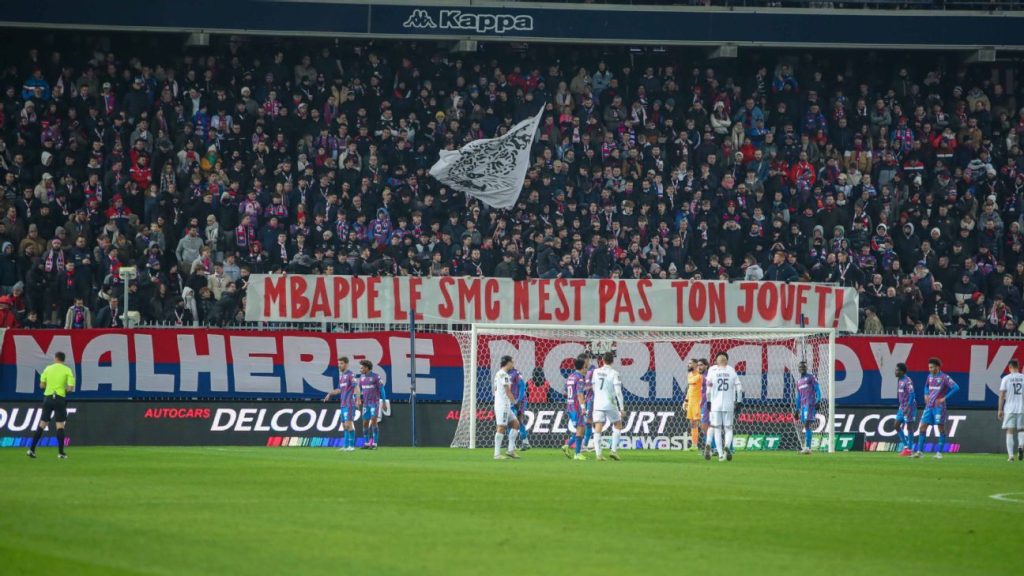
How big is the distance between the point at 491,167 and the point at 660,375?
7311mm

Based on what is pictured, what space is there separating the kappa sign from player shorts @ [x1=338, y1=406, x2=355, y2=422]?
258cm

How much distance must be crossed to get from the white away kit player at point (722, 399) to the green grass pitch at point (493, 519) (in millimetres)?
3106

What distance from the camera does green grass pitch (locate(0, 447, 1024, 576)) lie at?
40.0ft

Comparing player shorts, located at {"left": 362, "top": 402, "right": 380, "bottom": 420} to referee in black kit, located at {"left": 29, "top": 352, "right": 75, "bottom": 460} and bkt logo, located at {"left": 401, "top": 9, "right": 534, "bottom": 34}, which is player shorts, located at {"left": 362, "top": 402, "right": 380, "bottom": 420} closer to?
referee in black kit, located at {"left": 29, "top": 352, "right": 75, "bottom": 460}

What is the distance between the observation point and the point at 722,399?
27703 millimetres

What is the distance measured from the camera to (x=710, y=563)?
40.6ft

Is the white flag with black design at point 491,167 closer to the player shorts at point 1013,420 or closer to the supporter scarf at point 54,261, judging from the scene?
the supporter scarf at point 54,261

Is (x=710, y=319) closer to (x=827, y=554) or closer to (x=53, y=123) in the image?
(x=53, y=123)

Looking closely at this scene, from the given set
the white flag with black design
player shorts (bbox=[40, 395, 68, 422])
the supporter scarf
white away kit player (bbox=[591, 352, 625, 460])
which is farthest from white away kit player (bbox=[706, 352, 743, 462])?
the supporter scarf

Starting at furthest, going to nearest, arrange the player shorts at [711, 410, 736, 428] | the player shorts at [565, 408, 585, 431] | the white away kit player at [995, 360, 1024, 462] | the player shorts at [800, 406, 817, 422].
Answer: the player shorts at [800, 406, 817, 422] < the white away kit player at [995, 360, 1024, 462] < the player shorts at [565, 408, 585, 431] < the player shorts at [711, 410, 736, 428]

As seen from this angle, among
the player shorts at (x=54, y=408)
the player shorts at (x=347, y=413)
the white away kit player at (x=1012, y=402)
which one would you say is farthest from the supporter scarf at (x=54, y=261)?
the white away kit player at (x=1012, y=402)

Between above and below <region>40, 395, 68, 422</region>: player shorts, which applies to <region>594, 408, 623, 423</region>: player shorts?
below

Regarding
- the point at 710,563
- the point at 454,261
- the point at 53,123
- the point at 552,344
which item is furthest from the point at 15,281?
the point at 710,563

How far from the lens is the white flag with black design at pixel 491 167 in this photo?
37.8 meters
